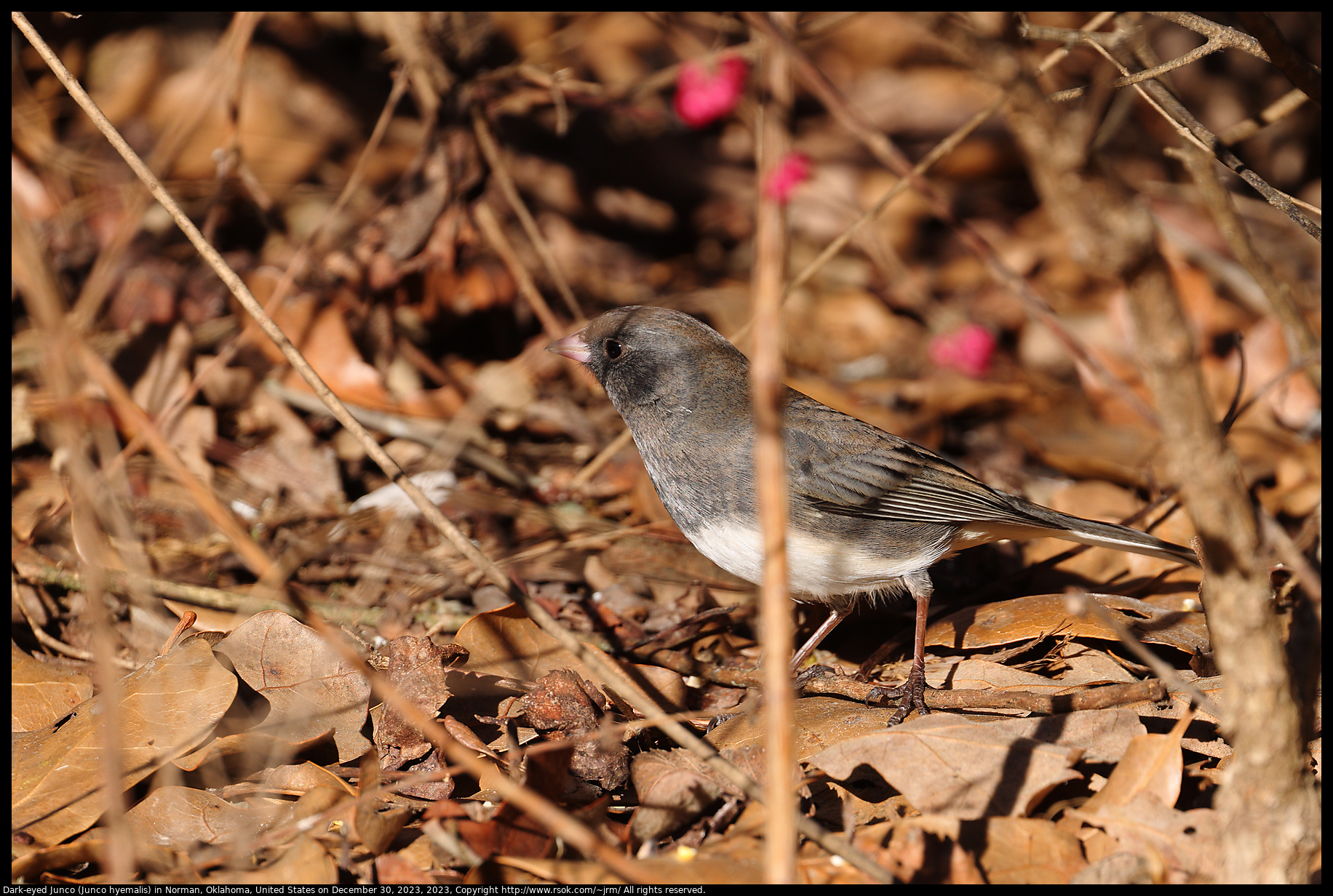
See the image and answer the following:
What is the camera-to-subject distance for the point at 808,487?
2844mm

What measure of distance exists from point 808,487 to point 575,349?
95 centimetres

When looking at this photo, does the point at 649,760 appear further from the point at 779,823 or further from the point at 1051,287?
the point at 1051,287

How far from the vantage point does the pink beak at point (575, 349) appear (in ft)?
10.5

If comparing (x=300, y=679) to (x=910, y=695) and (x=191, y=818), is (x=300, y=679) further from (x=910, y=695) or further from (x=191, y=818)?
(x=910, y=695)

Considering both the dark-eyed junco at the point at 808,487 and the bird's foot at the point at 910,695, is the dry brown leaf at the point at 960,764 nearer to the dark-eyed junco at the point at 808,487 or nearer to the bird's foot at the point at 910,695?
the bird's foot at the point at 910,695

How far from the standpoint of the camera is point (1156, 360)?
4.34ft

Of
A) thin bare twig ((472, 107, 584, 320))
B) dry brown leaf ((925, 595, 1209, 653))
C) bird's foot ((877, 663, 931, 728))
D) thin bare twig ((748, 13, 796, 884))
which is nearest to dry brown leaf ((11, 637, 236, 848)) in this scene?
thin bare twig ((748, 13, 796, 884))

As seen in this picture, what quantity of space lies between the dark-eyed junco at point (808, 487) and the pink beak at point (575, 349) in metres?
A: 0.01

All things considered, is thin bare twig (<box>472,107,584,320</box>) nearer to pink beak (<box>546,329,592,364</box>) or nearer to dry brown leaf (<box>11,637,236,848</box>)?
pink beak (<box>546,329,592,364</box>)

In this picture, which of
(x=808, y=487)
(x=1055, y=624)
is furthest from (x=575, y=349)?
(x=1055, y=624)

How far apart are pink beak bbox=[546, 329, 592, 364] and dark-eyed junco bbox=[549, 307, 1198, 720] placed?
0.04ft

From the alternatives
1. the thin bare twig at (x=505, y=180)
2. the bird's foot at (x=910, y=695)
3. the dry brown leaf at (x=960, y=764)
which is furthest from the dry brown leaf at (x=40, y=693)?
the thin bare twig at (x=505, y=180)

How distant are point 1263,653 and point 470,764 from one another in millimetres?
1279

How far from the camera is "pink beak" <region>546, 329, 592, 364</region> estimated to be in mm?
3188
